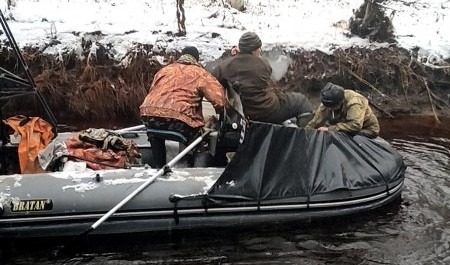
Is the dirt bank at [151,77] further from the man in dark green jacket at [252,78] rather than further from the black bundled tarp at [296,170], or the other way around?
the black bundled tarp at [296,170]

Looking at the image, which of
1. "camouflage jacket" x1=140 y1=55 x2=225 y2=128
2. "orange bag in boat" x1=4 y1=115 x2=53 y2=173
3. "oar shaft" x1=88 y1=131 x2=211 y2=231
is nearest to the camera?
"oar shaft" x1=88 y1=131 x2=211 y2=231

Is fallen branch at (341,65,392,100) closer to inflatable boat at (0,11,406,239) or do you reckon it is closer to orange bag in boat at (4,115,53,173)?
inflatable boat at (0,11,406,239)

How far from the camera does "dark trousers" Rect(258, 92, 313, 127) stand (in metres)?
6.83

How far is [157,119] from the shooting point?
6.09m

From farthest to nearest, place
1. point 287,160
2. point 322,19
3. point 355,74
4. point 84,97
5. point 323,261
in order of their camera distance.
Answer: point 322,19 → point 355,74 → point 84,97 → point 287,160 → point 323,261

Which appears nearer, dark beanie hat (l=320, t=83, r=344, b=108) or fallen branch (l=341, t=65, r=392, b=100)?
dark beanie hat (l=320, t=83, r=344, b=108)

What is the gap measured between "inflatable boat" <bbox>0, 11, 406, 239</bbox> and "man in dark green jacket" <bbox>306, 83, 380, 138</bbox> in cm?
23

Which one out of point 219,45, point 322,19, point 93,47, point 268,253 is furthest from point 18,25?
point 268,253

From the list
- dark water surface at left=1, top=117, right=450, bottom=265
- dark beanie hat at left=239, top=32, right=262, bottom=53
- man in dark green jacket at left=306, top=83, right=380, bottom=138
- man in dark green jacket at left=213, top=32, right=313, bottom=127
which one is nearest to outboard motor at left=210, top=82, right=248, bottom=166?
man in dark green jacket at left=213, top=32, right=313, bottom=127

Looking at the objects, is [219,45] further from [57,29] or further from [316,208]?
[316,208]

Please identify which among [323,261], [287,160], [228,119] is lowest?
[323,261]

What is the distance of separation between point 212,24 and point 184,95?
5.80 metres

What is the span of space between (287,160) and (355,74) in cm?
498

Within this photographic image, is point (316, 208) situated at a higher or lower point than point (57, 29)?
lower
